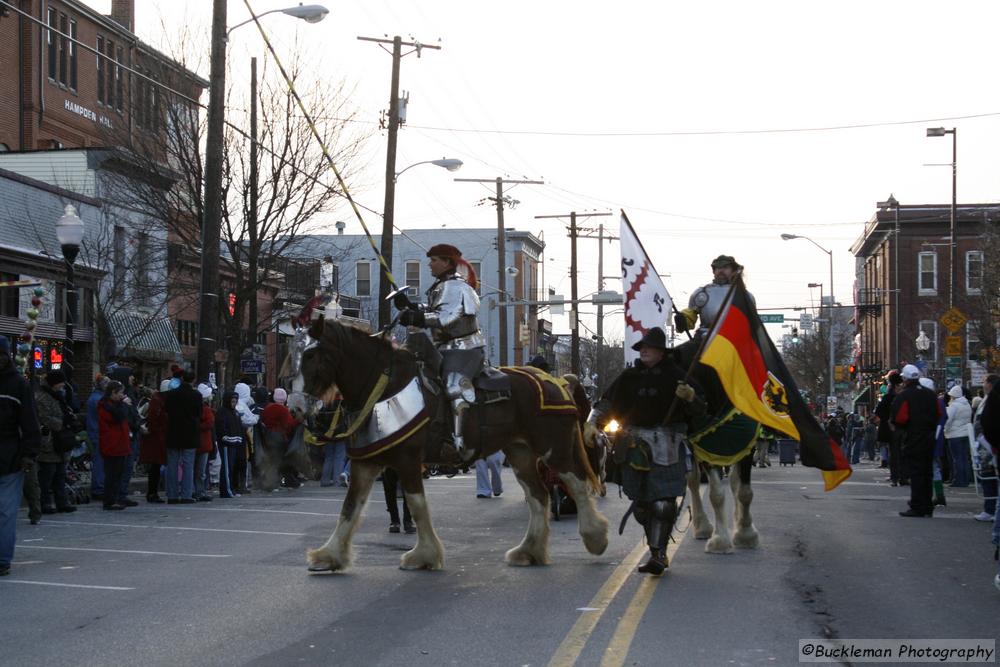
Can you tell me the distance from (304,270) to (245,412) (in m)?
13.6

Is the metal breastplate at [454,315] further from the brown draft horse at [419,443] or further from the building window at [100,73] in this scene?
the building window at [100,73]

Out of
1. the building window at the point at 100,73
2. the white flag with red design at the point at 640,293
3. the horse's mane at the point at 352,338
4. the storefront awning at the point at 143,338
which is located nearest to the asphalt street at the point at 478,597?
the horse's mane at the point at 352,338

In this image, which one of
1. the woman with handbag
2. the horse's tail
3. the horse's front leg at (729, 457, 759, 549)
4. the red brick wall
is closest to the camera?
the horse's tail

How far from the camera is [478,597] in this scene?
939 centimetres

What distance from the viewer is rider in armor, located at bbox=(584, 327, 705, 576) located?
10250mm

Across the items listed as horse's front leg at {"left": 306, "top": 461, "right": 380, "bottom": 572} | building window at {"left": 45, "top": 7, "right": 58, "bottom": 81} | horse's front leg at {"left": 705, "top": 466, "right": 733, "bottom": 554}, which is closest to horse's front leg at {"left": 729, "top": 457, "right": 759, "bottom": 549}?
horse's front leg at {"left": 705, "top": 466, "right": 733, "bottom": 554}

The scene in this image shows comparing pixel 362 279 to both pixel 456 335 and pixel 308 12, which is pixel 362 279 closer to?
pixel 308 12

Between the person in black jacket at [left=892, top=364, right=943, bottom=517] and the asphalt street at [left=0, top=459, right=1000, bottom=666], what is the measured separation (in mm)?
1227

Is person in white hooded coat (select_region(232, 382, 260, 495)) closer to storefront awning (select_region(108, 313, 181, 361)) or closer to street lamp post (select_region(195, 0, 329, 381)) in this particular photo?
street lamp post (select_region(195, 0, 329, 381))

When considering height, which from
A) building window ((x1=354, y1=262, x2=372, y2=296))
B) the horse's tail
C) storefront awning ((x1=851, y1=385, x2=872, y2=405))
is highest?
building window ((x1=354, y1=262, x2=372, y2=296))

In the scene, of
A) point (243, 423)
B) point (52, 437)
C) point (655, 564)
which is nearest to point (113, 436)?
point (52, 437)

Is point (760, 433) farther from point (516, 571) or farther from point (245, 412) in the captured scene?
point (245, 412)

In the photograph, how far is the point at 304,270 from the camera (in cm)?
3550

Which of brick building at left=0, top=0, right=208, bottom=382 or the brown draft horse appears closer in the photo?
the brown draft horse
